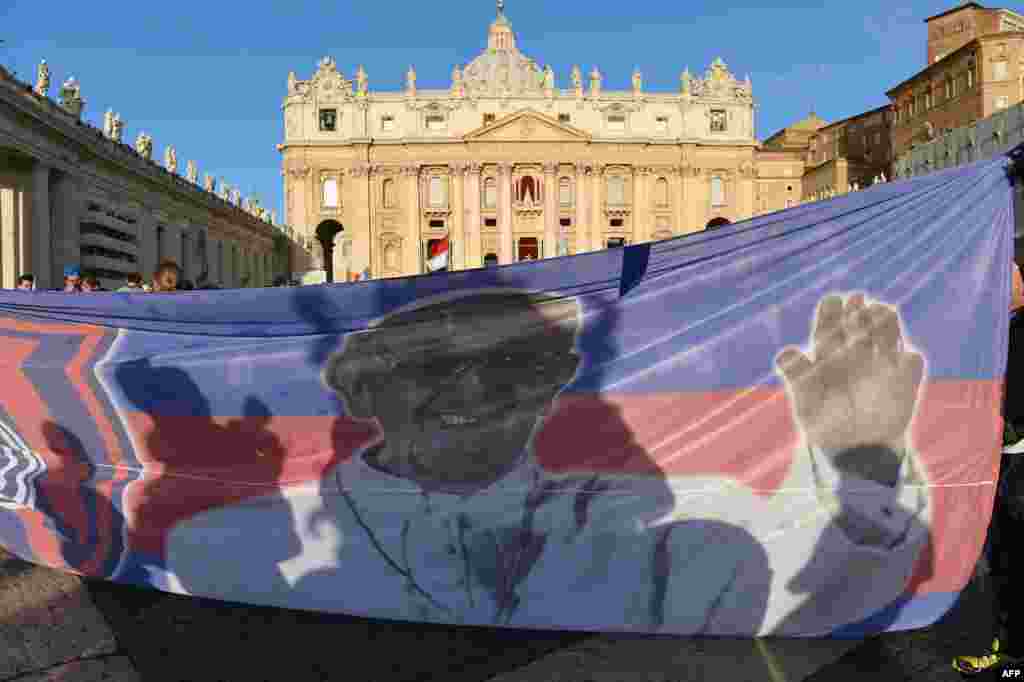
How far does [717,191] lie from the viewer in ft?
203

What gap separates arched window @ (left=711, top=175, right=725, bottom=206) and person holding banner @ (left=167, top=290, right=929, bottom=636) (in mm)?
61390

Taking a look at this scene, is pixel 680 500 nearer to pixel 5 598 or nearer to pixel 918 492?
pixel 918 492

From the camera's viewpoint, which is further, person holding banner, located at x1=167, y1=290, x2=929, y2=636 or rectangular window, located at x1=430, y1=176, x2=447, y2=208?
rectangular window, located at x1=430, y1=176, x2=447, y2=208

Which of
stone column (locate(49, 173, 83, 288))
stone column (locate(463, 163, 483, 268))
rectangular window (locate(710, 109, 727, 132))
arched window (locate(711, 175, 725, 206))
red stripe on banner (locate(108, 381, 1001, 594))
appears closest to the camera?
red stripe on banner (locate(108, 381, 1001, 594))

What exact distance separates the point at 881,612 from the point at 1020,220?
1885 millimetres

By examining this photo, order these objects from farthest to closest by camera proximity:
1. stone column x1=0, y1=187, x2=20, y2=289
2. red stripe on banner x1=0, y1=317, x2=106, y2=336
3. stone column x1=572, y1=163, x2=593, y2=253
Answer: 1. stone column x1=572, y1=163, x2=593, y2=253
2. stone column x1=0, y1=187, x2=20, y2=289
3. red stripe on banner x1=0, y1=317, x2=106, y2=336

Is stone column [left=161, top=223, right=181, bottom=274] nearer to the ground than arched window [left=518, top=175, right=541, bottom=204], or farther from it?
nearer to the ground

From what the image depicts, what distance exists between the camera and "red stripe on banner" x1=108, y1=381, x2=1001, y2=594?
304cm

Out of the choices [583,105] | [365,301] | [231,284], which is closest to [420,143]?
[583,105]

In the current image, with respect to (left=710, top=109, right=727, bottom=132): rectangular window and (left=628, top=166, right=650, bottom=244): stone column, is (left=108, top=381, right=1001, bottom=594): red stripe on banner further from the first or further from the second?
(left=710, top=109, right=727, bottom=132): rectangular window

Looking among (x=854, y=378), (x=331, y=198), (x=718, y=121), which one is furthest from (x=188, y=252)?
(x=718, y=121)

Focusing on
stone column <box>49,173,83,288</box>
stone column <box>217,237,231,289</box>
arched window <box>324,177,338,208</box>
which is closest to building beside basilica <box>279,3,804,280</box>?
arched window <box>324,177,338,208</box>

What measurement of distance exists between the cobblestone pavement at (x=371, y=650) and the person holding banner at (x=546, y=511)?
112mm

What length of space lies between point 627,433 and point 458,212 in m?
57.1
